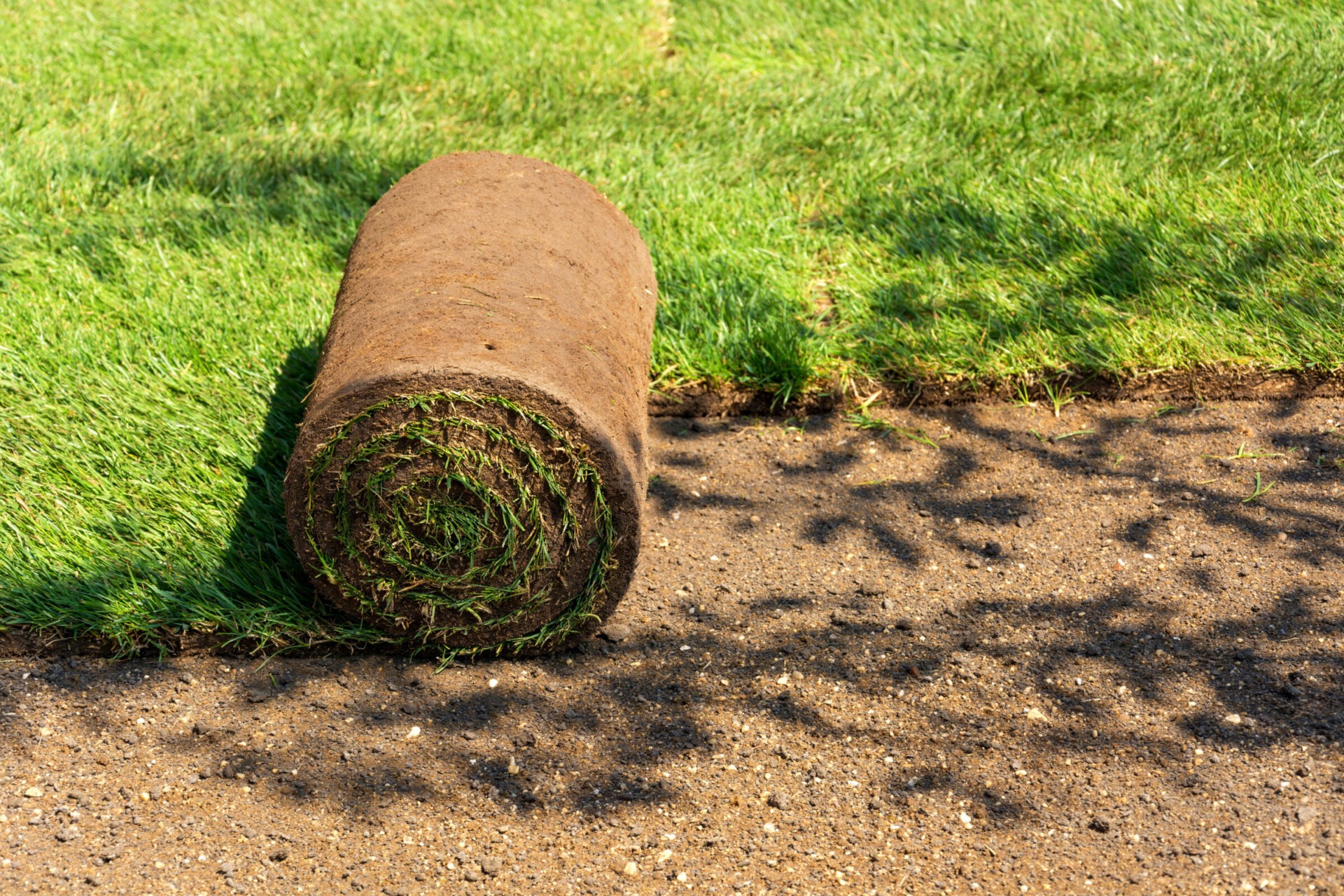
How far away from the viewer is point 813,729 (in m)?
3.04

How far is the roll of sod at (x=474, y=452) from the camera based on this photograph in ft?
9.70

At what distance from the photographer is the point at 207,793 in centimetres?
285

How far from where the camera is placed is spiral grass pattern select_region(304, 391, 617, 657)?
296 centimetres

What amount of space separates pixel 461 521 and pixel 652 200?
278 cm

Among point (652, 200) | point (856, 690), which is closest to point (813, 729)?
point (856, 690)

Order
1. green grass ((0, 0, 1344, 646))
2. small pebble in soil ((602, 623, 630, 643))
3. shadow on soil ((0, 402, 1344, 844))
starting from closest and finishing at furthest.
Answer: shadow on soil ((0, 402, 1344, 844)), small pebble in soil ((602, 623, 630, 643)), green grass ((0, 0, 1344, 646))

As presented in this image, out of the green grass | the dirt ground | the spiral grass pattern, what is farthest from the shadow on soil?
the green grass

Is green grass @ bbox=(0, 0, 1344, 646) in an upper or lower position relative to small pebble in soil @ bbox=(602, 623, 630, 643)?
upper

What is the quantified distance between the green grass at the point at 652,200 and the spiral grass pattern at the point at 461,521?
13.5 inches

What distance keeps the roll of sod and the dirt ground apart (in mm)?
227

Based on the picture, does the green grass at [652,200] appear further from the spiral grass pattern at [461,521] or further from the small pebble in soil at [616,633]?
the small pebble in soil at [616,633]

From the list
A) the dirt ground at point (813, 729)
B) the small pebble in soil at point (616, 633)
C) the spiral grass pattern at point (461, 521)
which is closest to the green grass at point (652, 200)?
the spiral grass pattern at point (461, 521)

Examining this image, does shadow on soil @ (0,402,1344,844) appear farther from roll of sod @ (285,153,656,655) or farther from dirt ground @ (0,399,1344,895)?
roll of sod @ (285,153,656,655)

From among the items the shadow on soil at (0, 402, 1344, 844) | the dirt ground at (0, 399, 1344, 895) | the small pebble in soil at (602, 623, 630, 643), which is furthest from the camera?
the small pebble in soil at (602, 623, 630, 643)
